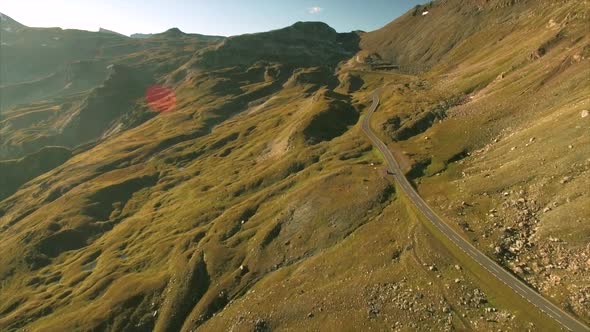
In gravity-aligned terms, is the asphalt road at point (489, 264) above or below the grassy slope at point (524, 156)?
below

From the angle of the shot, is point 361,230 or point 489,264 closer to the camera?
point 489,264

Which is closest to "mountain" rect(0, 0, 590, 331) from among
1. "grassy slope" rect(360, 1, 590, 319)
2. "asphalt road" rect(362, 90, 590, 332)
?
"grassy slope" rect(360, 1, 590, 319)

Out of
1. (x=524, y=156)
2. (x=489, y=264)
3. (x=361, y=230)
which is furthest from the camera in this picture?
(x=361, y=230)

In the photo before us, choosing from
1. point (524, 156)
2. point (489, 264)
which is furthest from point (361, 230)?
point (524, 156)

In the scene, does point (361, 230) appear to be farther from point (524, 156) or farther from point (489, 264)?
point (524, 156)

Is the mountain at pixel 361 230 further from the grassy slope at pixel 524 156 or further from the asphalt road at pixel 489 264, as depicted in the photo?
the asphalt road at pixel 489 264

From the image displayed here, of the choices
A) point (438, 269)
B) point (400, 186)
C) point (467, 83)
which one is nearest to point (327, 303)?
point (438, 269)

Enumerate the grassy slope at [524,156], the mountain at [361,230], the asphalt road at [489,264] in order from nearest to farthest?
1. the asphalt road at [489,264]
2. the grassy slope at [524,156]
3. the mountain at [361,230]

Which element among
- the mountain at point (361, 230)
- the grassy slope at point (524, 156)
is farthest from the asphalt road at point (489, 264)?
the grassy slope at point (524, 156)

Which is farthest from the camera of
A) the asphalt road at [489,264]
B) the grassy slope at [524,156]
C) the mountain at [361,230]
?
the mountain at [361,230]

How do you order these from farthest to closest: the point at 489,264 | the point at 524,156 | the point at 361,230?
the point at 361,230 < the point at 524,156 < the point at 489,264

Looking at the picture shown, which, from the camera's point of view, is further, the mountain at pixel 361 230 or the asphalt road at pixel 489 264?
the mountain at pixel 361 230
